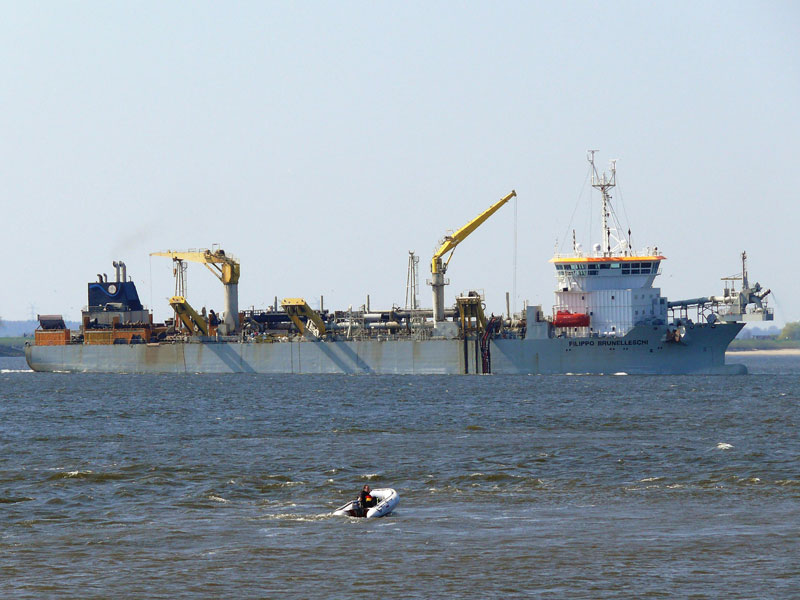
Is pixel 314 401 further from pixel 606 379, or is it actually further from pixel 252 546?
pixel 252 546

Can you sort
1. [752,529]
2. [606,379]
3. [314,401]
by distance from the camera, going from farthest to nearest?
[606,379], [314,401], [752,529]

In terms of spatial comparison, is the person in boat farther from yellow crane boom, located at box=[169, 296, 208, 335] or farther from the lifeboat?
yellow crane boom, located at box=[169, 296, 208, 335]

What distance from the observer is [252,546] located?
2586 centimetres

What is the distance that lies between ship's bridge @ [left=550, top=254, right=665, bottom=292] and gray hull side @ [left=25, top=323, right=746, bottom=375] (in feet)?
14.2

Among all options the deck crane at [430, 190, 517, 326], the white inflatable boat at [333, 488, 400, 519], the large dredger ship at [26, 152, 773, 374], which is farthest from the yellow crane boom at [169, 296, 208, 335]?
the white inflatable boat at [333, 488, 400, 519]

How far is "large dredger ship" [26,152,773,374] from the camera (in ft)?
281

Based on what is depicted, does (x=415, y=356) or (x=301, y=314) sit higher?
(x=301, y=314)

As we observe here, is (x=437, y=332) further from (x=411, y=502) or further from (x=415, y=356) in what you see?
(x=411, y=502)

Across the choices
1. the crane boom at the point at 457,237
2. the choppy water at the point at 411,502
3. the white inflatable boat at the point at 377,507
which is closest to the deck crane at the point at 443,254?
the crane boom at the point at 457,237

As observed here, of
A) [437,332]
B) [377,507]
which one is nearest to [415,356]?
[437,332]

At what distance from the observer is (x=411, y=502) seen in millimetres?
31562

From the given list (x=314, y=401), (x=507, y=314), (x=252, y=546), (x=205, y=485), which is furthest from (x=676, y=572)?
(x=507, y=314)

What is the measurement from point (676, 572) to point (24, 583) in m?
13.3

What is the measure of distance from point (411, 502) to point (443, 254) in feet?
224
